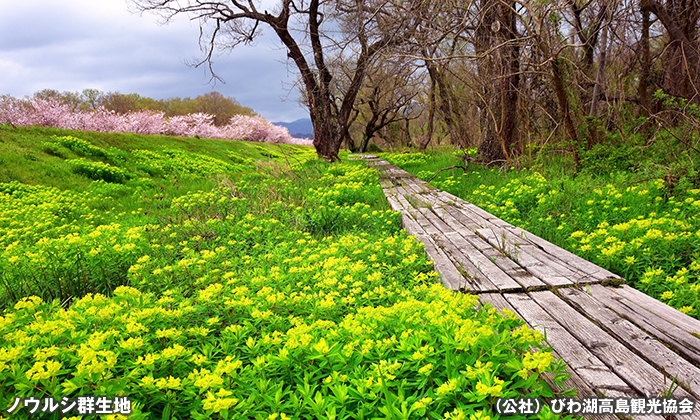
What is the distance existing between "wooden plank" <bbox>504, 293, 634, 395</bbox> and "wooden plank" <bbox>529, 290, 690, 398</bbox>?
3 centimetres

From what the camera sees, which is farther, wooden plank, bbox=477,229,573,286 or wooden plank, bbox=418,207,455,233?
wooden plank, bbox=418,207,455,233

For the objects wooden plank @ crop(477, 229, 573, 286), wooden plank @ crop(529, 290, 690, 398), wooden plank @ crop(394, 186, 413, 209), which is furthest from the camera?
wooden plank @ crop(394, 186, 413, 209)

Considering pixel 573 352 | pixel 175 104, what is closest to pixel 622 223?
pixel 573 352

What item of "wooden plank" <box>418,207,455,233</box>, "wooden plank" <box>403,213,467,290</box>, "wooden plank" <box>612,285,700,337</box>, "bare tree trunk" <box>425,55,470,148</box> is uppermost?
"bare tree trunk" <box>425,55,470,148</box>

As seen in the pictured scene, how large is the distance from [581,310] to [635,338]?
332mm

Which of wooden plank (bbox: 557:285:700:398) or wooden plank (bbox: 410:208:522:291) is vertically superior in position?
wooden plank (bbox: 410:208:522:291)

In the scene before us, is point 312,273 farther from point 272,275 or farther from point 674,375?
point 674,375

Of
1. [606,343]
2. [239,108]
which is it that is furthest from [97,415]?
[239,108]

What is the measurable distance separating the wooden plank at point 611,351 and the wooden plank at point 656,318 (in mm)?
236

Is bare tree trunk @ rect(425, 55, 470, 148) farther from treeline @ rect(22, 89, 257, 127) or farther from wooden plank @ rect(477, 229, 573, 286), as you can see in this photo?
treeline @ rect(22, 89, 257, 127)

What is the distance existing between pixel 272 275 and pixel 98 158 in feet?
32.8

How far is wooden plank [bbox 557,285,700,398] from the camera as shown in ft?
5.09

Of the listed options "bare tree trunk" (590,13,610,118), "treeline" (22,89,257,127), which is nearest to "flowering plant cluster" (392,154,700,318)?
"bare tree trunk" (590,13,610,118)

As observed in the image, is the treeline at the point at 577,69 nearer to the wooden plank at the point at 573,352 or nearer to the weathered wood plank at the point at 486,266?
the weathered wood plank at the point at 486,266
